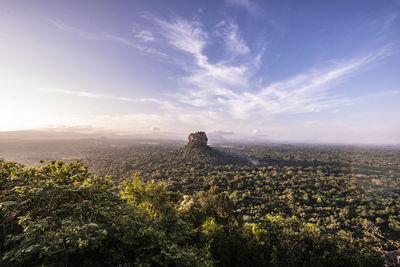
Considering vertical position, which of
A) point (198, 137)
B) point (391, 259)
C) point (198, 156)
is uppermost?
A: point (198, 137)

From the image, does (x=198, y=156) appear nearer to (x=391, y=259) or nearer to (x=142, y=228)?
(x=391, y=259)

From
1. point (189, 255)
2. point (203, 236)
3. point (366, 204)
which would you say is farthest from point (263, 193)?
point (189, 255)

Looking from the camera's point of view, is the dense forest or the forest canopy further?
the dense forest

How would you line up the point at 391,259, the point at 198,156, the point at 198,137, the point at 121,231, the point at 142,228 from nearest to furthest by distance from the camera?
the point at 121,231, the point at 142,228, the point at 391,259, the point at 198,156, the point at 198,137

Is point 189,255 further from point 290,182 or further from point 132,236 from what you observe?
point 290,182

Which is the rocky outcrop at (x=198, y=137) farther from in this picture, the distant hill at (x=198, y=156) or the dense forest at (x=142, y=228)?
the dense forest at (x=142, y=228)

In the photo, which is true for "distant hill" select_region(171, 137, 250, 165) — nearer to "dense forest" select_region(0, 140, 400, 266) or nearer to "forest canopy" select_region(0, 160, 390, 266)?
"dense forest" select_region(0, 140, 400, 266)

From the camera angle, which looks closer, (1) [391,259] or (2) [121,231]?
(2) [121,231]

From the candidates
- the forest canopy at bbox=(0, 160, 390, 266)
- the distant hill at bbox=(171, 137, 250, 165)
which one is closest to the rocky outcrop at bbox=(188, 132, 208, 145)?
the distant hill at bbox=(171, 137, 250, 165)

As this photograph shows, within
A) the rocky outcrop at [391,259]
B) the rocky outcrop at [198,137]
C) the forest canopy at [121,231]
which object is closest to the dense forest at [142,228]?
the forest canopy at [121,231]

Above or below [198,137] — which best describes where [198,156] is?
below

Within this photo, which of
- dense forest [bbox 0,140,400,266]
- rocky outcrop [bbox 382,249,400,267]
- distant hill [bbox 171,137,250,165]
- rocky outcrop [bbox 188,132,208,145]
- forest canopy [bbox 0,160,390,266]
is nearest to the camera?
forest canopy [bbox 0,160,390,266]

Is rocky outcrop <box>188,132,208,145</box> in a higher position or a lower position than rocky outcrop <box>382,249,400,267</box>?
higher

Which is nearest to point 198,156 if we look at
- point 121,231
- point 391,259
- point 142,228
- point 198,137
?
point 198,137
